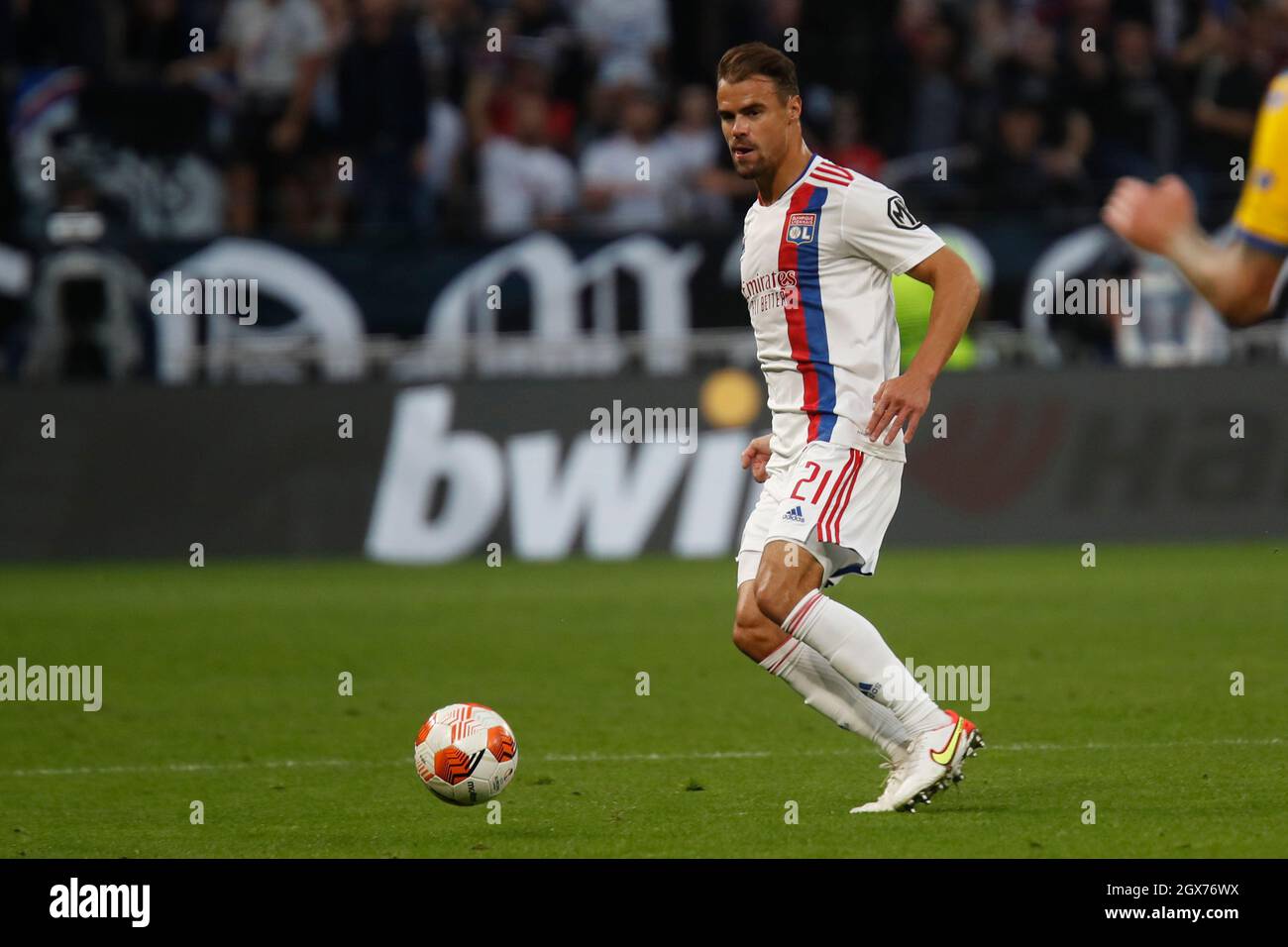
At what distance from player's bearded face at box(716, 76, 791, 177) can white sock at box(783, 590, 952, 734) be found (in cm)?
146

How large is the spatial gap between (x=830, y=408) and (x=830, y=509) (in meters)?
0.36

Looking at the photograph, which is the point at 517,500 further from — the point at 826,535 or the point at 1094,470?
the point at 826,535

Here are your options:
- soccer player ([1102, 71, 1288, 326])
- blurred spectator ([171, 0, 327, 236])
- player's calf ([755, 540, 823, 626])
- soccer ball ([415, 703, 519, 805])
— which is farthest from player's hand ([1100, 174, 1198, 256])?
blurred spectator ([171, 0, 327, 236])

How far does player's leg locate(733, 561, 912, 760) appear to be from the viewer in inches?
288

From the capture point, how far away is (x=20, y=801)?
8.23m

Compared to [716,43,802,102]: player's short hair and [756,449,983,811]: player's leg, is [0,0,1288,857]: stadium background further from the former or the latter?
[716,43,802,102]: player's short hair

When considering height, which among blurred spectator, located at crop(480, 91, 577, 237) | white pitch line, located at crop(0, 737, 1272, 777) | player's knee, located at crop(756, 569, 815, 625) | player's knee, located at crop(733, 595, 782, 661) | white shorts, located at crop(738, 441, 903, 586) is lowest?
white pitch line, located at crop(0, 737, 1272, 777)

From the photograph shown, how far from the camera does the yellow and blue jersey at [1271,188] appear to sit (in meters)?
5.14

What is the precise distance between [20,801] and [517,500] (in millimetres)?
8910

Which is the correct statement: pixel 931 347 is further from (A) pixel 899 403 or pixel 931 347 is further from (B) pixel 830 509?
(B) pixel 830 509

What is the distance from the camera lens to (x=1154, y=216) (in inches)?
208

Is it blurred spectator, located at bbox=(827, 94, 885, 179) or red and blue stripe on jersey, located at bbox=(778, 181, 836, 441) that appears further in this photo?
blurred spectator, located at bbox=(827, 94, 885, 179)

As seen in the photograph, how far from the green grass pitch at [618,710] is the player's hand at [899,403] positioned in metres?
1.27

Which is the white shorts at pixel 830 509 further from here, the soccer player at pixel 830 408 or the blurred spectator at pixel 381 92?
the blurred spectator at pixel 381 92
